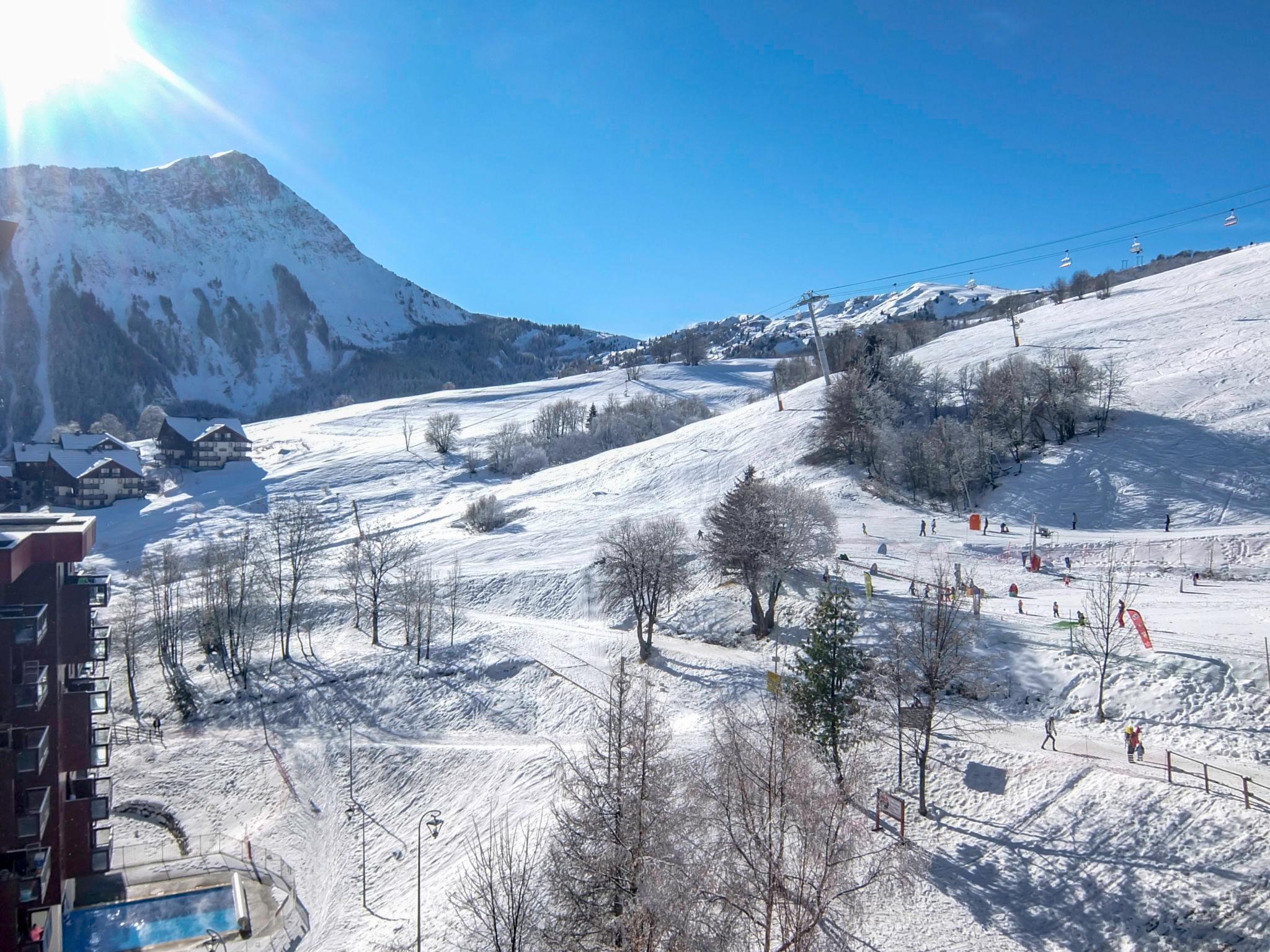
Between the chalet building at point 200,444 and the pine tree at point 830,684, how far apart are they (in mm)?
94429

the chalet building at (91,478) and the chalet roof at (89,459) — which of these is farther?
the chalet roof at (89,459)

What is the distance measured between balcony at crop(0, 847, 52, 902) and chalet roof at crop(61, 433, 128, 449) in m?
85.2

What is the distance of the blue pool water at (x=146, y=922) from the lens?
832 inches

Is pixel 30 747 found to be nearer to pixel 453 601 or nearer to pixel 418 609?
pixel 418 609

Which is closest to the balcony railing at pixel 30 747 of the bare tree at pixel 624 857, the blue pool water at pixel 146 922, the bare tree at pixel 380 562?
the blue pool water at pixel 146 922

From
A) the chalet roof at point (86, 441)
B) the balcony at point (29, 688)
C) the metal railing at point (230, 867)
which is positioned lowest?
the metal railing at point (230, 867)

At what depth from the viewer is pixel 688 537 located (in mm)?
50625

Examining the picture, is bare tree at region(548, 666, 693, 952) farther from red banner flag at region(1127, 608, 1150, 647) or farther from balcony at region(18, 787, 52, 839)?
red banner flag at region(1127, 608, 1150, 647)

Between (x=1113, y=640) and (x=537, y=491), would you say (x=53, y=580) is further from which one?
(x=537, y=491)

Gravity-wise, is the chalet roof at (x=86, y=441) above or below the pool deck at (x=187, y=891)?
above

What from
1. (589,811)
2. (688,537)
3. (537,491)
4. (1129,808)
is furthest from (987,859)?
(537,491)

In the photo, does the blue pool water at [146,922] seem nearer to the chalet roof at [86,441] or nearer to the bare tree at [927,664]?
the bare tree at [927,664]

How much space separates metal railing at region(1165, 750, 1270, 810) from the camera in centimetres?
1755

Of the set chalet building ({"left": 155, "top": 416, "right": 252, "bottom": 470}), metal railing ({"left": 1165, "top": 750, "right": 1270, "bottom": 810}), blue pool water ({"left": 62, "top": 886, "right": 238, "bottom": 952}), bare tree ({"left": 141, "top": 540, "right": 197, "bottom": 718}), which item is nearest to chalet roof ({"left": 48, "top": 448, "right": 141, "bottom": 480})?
chalet building ({"left": 155, "top": 416, "right": 252, "bottom": 470})
